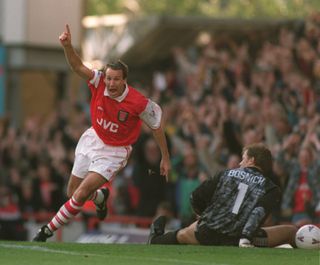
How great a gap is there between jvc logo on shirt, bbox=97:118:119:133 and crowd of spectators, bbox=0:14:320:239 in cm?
324

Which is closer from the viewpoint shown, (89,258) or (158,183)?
(89,258)

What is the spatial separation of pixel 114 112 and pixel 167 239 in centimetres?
152

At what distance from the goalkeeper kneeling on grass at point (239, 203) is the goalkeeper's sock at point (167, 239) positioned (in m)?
0.35

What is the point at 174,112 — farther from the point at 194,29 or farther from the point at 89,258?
the point at 89,258

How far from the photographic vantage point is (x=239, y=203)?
1436 centimetres

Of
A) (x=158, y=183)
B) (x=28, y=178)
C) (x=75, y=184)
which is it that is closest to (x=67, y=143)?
(x=28, y=178)

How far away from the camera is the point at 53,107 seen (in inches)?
1265

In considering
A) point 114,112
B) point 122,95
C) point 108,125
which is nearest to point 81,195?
point 108,125

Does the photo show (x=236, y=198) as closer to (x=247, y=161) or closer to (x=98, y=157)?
(x=247, y=161)

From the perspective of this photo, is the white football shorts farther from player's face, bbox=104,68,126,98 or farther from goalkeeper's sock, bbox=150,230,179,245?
goalkeeper's sock, bbox=150,230,179,245

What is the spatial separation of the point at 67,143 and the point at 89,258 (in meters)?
12.8

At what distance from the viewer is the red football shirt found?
15.1 m

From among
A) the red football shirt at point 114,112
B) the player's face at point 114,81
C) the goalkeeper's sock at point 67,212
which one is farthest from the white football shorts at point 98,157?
the player's face at point 114,81

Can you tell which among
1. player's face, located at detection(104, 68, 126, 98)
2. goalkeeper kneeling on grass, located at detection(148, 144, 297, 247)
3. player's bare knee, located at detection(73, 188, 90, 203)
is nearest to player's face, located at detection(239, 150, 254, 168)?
goalkeeper kneeling on grass, located at detection(148, 144, 297, 247)
